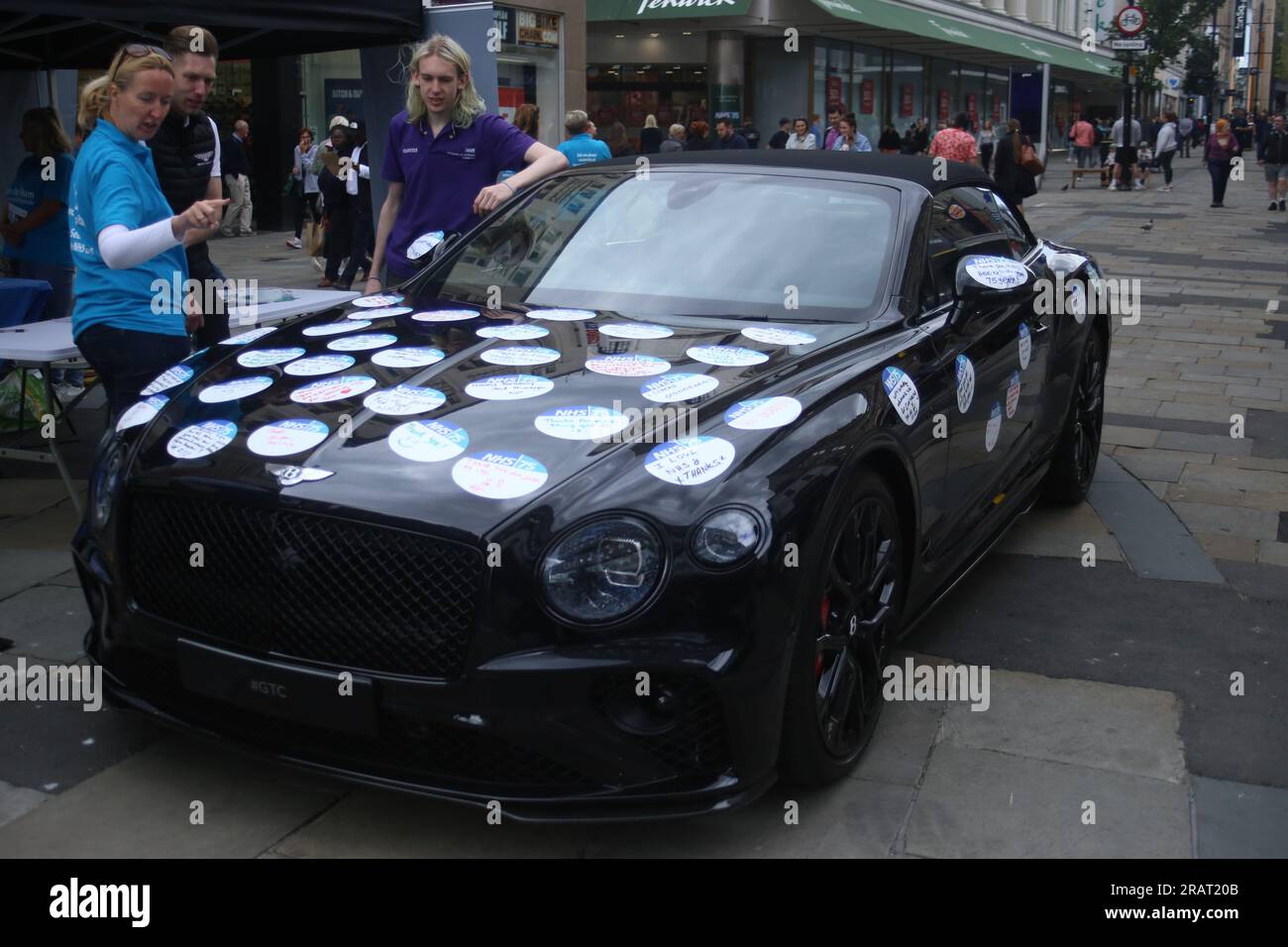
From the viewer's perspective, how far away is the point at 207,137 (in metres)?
5.29

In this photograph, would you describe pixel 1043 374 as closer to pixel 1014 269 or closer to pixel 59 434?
pixel 1014 269

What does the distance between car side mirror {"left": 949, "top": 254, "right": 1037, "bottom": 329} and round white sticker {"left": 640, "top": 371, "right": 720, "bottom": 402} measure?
1033 millimetres

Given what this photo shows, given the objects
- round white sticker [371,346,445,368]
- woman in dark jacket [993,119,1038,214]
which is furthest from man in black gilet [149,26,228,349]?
woman in dark jacket [993,119,1038,214]

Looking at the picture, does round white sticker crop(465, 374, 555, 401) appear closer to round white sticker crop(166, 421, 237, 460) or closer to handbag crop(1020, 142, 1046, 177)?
round white sticker crop(166, 421, 237, 460)

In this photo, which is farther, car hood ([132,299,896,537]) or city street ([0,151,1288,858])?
city street ([0,151,1288,858])

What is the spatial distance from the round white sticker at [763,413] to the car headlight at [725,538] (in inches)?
12.1

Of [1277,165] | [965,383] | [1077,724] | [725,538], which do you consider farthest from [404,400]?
[1277,165]

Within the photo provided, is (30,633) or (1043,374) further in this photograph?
(1043,374)

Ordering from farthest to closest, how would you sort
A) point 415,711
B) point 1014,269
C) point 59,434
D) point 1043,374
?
point 59,434 → point 1043,374 → point 1014,269 → point 415,711

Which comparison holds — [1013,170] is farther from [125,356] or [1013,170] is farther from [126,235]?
[126,235]

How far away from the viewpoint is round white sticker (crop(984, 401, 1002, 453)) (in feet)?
14.2

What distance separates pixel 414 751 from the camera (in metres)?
2.85

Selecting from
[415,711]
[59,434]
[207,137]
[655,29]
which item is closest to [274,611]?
[415,711]

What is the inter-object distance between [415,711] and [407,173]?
3.35m
